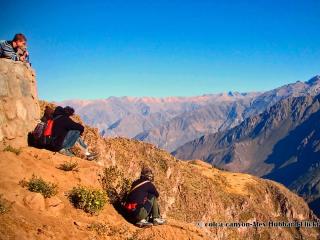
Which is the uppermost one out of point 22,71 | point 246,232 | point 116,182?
point 22,71

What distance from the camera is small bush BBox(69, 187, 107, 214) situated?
56.6 ft

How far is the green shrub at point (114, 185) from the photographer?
2034cm

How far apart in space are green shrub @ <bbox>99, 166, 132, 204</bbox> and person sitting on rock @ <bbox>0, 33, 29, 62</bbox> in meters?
7.41

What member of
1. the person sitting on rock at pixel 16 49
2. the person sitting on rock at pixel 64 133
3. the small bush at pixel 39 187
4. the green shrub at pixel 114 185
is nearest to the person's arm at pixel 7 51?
the person sitting on rock at pixel 16 49

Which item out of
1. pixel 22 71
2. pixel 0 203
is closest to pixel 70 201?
pixel 0 203

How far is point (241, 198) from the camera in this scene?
128750 mm

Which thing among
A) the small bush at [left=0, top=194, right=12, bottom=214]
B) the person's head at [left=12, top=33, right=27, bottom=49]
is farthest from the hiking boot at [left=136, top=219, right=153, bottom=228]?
the person's head at [left=12, top=33, right=27, bottom=49]

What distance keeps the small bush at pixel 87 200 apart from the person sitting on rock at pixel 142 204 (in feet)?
4.73

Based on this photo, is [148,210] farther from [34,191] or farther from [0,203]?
[0,203]

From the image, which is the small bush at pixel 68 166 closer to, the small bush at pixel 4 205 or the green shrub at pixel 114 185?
the green shrub at pixel 114 185

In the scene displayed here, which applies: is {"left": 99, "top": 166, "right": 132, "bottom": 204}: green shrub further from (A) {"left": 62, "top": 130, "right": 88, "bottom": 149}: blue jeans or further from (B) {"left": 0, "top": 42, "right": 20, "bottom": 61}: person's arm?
(B) {"left": 0, "top": 42, "right": 20, "bottom": 61}: person's arm

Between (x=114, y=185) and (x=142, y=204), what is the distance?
341cm

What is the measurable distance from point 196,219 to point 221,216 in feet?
72.8

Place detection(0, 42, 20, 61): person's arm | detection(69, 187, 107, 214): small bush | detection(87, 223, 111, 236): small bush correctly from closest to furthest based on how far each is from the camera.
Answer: detection(87, 223, 111, 236): small bush → detection(69, 187, 107, 214): small bush → detection(0, 42, 20, 61): person's arm
